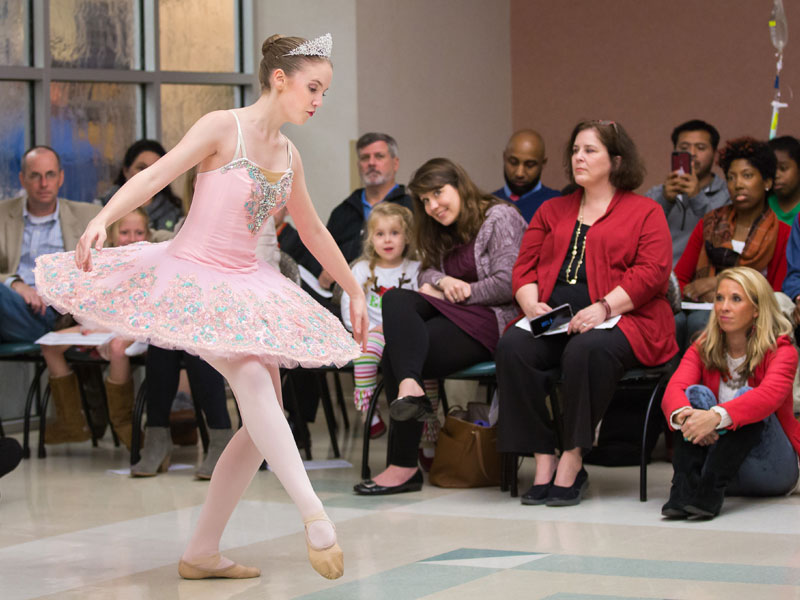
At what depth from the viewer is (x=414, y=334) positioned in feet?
14.9

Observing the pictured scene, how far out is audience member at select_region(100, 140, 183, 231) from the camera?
6027mm

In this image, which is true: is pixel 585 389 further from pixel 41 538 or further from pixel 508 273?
pixel 41 538

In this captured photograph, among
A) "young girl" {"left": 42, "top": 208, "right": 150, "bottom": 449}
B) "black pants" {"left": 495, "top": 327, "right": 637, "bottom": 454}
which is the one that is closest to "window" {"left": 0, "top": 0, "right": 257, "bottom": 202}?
"young girl" {"left": 42, "top": 208, "right": 150, "bottom": 449}

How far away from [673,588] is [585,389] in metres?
1.25

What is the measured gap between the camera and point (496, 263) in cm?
479

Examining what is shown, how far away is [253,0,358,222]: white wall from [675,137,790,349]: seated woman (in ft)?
8.26

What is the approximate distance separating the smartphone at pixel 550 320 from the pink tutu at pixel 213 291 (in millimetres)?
1347

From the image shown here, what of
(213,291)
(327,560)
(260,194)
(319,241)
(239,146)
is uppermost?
(239,146)

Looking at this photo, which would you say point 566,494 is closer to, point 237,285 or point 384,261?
point 384,261

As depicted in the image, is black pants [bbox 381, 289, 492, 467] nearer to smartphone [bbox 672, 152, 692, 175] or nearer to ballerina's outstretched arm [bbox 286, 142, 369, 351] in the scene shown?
ballerina's outstretched arm [bbox 286, 142, 369, 351]

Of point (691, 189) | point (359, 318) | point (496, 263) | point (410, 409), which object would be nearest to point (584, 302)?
point (496, 263)

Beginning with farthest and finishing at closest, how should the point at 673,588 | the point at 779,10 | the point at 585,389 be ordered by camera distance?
the point at 779,10
the point at 585,389
the point at 673,588

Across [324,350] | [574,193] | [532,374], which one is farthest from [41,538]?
[574,193]

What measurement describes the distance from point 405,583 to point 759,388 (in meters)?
1.49
